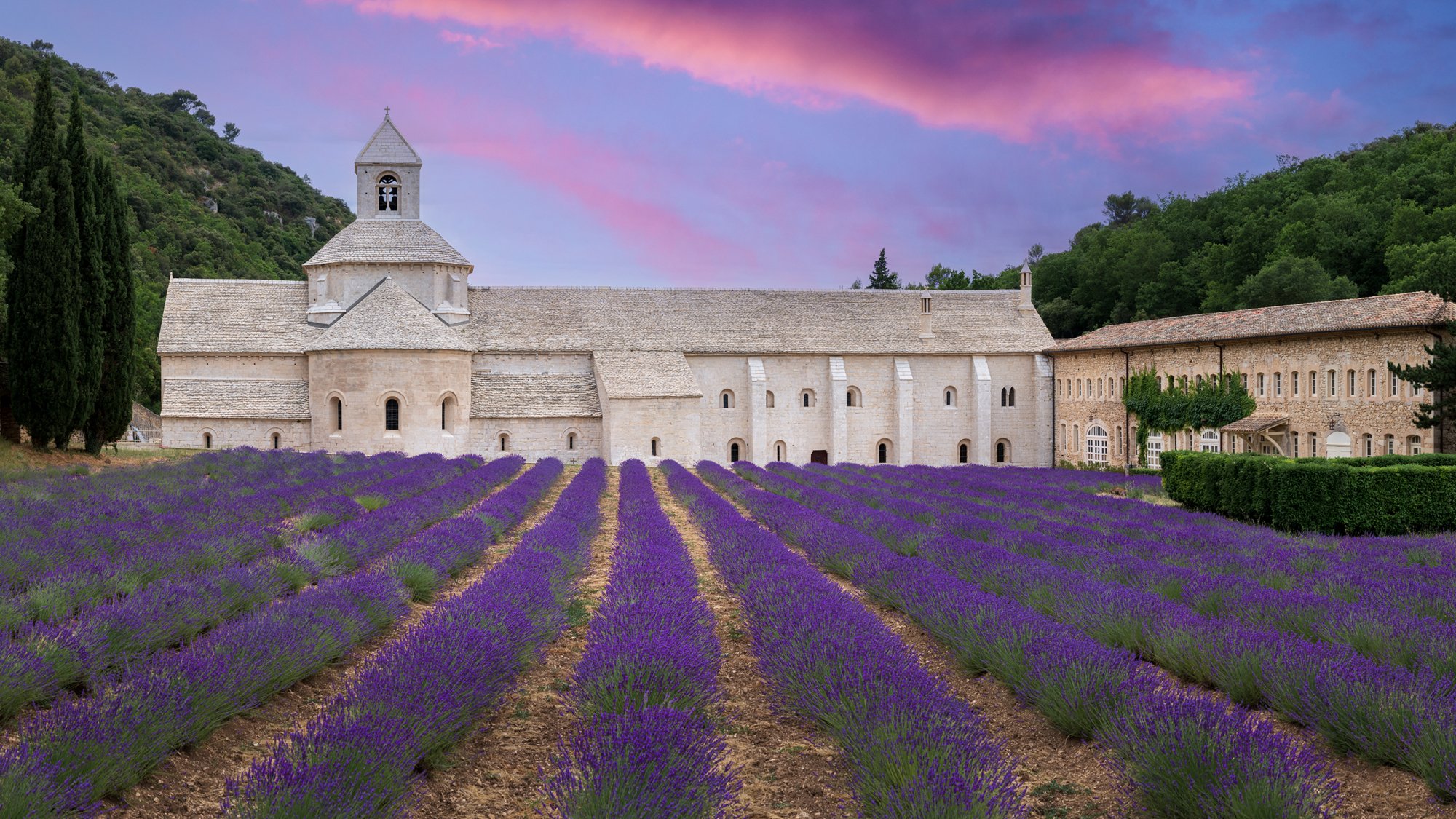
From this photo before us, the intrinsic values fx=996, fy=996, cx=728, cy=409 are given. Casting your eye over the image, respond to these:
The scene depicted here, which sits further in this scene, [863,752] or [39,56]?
[39,56]

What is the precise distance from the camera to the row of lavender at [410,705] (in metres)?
3.72

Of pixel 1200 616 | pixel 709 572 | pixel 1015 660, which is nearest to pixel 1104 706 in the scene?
pixel 1015 660

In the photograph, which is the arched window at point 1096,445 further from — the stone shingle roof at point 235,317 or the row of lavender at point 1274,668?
the row of lavender at point 1274,668

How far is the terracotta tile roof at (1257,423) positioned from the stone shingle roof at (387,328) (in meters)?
25.4

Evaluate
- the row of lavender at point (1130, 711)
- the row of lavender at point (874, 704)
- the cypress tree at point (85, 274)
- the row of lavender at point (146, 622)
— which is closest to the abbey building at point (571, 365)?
the cypress tree at point (85, 274)

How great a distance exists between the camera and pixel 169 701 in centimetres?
473

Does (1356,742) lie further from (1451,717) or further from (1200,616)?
(1200,616)

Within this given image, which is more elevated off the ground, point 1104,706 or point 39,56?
point 39,56

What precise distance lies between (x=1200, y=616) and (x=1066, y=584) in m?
1.19

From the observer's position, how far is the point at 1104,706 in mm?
5160

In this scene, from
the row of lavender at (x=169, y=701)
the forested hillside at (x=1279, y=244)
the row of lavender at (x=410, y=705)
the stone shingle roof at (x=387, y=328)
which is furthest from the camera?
the forested hillside at (x=1279, y=244)

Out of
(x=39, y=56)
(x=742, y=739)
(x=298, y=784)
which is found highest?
(x=39, y=56)

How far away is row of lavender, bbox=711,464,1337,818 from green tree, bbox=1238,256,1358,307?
145 feet

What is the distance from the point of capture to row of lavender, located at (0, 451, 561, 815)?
3838 mm
